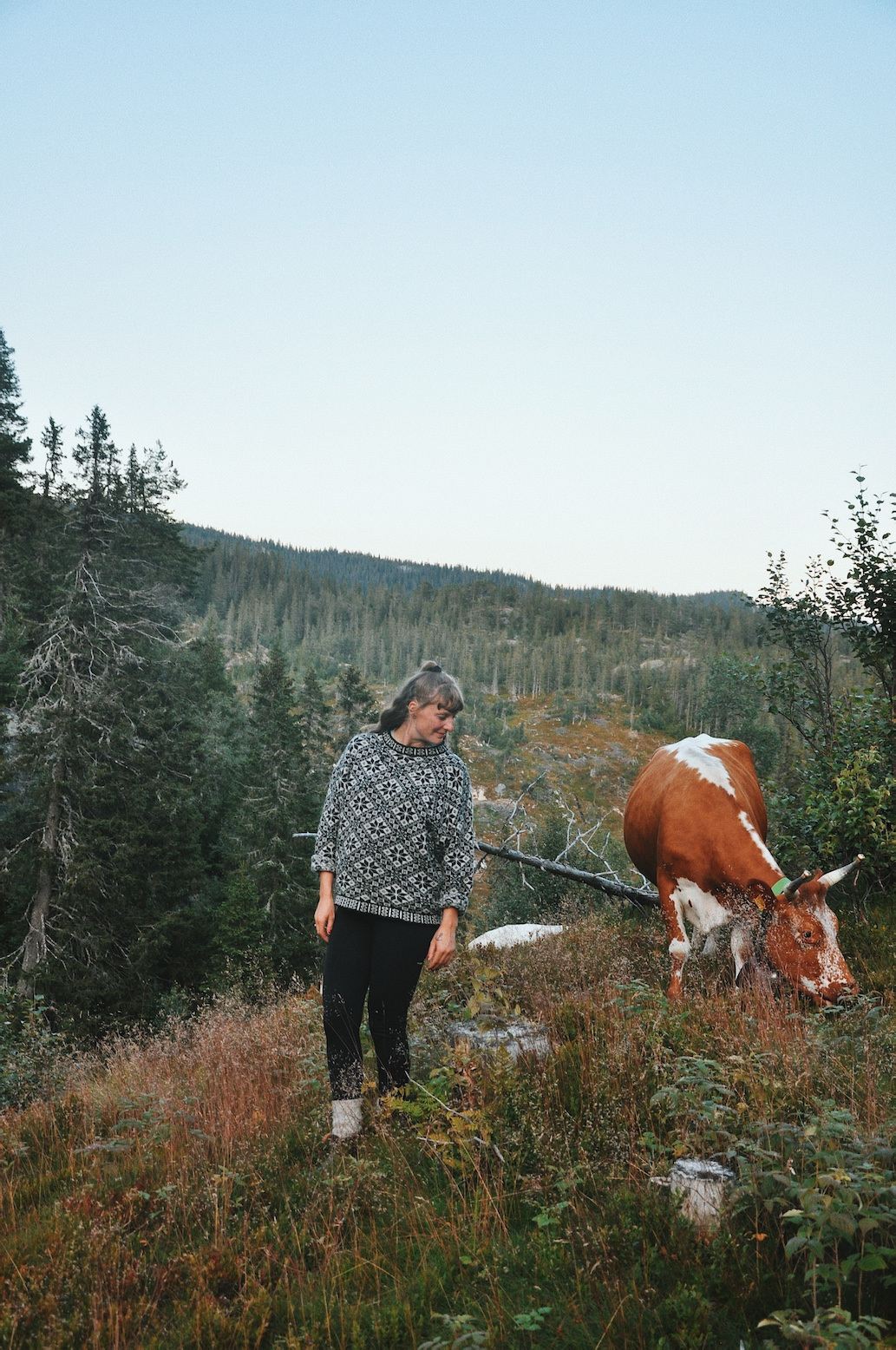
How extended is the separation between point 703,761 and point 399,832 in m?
4.22

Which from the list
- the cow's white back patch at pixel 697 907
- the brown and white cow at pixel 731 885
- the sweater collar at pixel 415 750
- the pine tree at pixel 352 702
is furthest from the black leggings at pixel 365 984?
the pine tree at pixel 352 702

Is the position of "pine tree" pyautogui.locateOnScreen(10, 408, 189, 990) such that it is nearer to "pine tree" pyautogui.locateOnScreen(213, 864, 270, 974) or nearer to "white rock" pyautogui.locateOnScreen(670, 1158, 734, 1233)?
"pine tree" pyautogui.locateOnScreen(213, 864, 270, 974)

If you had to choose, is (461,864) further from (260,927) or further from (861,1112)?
(260,927)

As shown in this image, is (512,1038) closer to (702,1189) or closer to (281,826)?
(702,1189)

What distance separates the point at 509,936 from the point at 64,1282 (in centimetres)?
1004

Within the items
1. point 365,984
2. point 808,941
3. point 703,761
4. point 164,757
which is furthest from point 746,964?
point 164,757

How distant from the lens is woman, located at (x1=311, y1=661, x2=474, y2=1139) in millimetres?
3752

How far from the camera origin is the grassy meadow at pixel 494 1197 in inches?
92.0

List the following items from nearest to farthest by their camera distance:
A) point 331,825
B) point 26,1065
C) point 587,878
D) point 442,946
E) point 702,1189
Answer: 1. point 702,1189
2. point 442,946
3. point 331,825
4. point 26,1065
5. point 587,878

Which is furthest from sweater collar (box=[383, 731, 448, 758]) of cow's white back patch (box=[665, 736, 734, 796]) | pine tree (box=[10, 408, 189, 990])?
pine tree (box=[10, 408, 189, 990])

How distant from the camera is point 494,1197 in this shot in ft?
9.95

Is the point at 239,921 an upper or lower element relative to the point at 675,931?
lower

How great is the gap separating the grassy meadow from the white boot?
8 cm

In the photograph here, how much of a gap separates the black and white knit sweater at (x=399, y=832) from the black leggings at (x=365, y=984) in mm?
93
